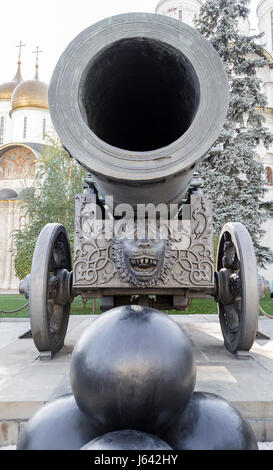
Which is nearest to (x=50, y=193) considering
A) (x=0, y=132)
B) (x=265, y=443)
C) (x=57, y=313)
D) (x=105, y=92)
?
(x=57, y=313)

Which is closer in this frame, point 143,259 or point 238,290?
point 143,259

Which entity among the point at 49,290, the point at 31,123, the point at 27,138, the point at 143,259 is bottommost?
the point at 49,290

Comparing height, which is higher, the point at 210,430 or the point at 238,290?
the point at 238,290

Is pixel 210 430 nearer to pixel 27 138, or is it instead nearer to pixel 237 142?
pixel 237 142

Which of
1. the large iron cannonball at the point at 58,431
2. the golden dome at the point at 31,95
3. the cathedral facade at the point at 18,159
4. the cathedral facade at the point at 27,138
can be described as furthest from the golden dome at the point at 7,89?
the large iron cannonball at the point at 58,431

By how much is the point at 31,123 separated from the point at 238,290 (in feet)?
88.8

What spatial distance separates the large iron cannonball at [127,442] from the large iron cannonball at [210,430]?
0.54 feet

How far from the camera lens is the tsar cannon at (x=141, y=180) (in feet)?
6.63

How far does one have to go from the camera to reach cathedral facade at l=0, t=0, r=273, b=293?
2312 cm

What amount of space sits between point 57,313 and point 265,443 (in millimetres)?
1997

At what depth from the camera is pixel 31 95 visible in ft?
89.4

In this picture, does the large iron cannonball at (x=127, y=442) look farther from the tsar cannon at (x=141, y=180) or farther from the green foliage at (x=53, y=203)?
the green foliage at (x=53, y=203)

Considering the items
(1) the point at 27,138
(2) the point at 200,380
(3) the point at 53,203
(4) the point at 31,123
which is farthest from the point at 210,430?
(1) the point at 27,138

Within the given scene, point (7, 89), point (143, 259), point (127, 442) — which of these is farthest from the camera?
point (7, 89)
